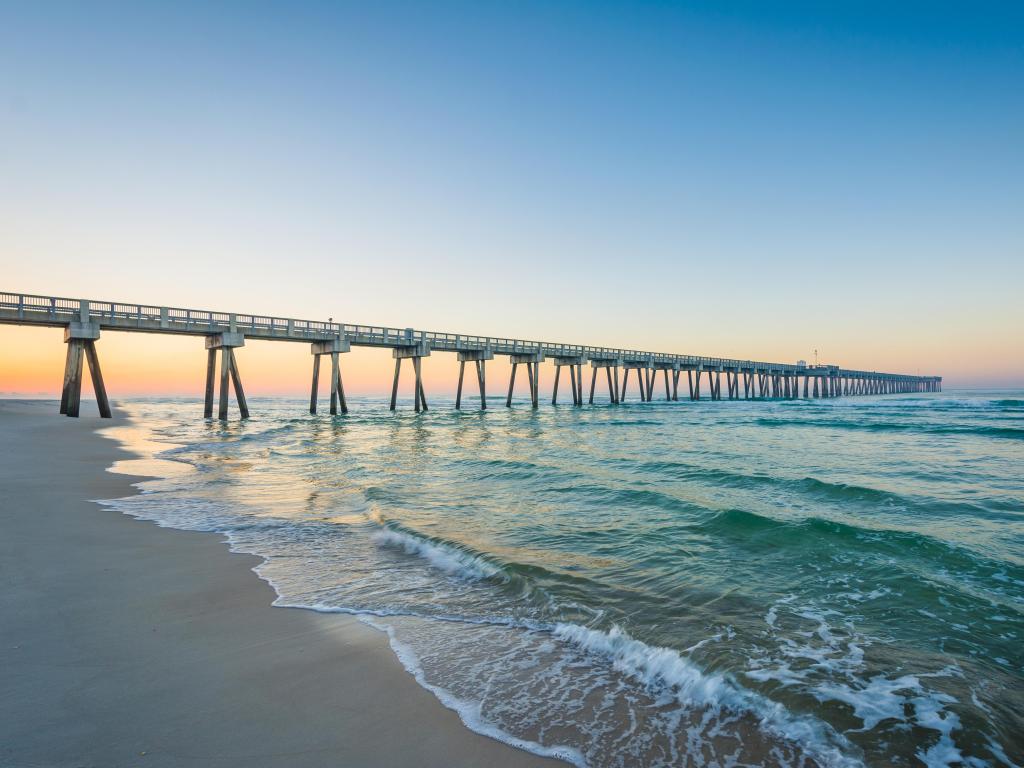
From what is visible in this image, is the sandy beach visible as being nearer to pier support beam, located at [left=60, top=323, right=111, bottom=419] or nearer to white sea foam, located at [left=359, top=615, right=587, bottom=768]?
white sea foam, located at [left=359, top=615, right=587, bottom=768]

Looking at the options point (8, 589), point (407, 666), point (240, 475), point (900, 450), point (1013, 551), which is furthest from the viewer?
point (900, 450)

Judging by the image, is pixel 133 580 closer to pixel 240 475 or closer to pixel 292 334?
pixel 240 475

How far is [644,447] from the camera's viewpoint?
62.0 feet

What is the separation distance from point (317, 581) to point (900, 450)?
64.1ft

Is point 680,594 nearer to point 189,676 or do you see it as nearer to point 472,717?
point 472,717

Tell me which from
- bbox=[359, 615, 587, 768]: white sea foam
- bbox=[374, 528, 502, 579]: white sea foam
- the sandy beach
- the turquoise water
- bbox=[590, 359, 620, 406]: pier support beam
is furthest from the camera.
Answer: bbox=[590, 359, 620, 406]: pier support beam

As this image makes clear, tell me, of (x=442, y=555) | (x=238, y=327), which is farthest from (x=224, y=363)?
(x=442, y=555)

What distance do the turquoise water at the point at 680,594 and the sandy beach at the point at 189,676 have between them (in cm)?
33

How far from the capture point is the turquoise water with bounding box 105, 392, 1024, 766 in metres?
3.04

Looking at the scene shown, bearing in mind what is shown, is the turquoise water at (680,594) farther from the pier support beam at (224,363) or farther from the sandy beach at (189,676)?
the pier support beam at (224,363)

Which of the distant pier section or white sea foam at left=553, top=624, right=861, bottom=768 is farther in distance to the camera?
the distant pier section

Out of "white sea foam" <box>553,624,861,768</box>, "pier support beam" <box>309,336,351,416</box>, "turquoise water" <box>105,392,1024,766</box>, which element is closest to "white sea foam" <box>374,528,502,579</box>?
"turquoise water" <box>105,392,1024,766</box>

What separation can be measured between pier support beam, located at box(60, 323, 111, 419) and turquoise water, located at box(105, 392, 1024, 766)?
19.3 m

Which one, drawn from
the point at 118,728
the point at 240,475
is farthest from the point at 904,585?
the point at 240,475
